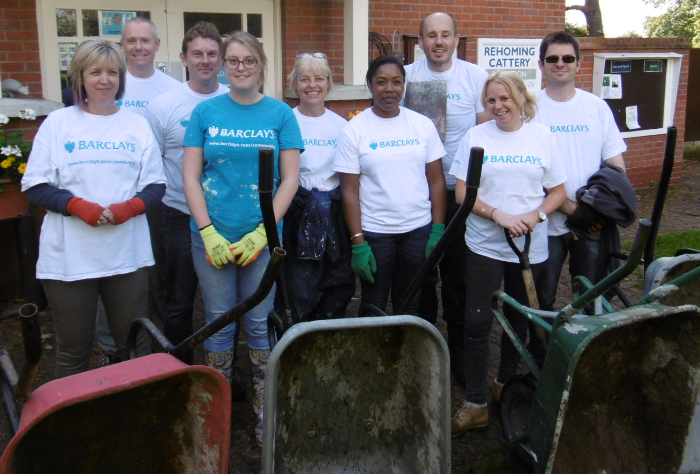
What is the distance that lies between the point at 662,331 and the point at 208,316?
7.16 feet

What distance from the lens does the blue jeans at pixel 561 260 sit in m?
3.90

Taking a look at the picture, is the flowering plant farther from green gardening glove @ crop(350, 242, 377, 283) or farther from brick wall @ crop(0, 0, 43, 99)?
green gardening glove @ crop(350, 242, 377, 283)

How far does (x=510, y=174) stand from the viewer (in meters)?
3.55

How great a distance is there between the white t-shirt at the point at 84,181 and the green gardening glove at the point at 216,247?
36cm

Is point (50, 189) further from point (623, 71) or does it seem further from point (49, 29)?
point (623, 71)

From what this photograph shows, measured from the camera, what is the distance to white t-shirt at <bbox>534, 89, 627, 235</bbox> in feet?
12.7

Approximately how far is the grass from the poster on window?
5560 millimetres

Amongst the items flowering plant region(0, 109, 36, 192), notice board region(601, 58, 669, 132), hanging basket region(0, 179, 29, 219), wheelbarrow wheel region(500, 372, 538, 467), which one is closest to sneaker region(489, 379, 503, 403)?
wheelbarrow wheel region(500, 372, 538, 467)

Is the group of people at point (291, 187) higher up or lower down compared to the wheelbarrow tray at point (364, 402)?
higher up

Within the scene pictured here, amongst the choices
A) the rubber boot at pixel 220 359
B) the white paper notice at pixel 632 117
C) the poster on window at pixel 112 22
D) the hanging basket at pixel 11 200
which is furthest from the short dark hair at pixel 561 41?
the white paper notice at pixel 632 117

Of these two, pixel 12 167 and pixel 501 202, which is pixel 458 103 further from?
pixel 12 167

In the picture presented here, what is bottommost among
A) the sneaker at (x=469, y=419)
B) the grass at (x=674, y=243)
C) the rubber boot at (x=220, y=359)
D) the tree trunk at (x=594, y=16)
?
the sneaker at (x=469, y=419)

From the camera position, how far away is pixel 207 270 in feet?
11.5

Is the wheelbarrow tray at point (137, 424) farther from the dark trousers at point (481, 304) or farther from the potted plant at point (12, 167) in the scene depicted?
the potted plant at point (12, 167)
